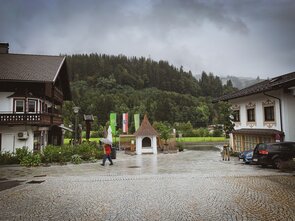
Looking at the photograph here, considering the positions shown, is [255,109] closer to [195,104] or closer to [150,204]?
[150,204]

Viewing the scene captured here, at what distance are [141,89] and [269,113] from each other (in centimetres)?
14009

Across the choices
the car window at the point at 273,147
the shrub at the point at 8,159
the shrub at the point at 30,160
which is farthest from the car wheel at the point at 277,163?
the shrub at the point at 8,159

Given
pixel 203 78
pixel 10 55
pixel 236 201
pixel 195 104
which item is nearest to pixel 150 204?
pixel 236 201

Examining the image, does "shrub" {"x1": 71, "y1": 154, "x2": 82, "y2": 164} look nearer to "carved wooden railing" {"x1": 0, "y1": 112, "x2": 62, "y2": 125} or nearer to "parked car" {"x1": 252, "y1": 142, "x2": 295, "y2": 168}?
"carved wooden railing" {"x1": 0, "y1": 112, "x2": 62, "y2": 125}

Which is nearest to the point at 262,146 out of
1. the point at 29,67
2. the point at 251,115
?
the point at 251,115

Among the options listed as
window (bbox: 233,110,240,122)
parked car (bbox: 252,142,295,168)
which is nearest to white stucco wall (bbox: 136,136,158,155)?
window (bbox: 233,110,240,122)

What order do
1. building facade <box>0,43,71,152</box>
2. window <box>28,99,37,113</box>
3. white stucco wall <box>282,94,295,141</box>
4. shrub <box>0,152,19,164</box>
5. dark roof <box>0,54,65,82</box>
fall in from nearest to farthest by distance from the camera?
shrub <box>0,152,19,164</box> < white stucco wall <box>282,94,295,141</box> < building facade <box>0,43,71,152</box> < dark roof <box>0,54,65,82</box> < window <box>28,99,37,113</box>

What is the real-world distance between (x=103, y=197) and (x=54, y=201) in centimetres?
149

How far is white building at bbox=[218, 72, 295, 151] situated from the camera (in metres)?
20.4

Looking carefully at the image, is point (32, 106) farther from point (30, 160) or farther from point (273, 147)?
point (273, 147)

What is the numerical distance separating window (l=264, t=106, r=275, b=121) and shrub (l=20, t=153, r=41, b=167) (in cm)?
1794

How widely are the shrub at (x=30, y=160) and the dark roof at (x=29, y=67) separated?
6957mm

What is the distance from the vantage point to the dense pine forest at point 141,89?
4067 inches

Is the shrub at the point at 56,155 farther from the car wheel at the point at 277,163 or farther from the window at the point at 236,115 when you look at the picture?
the window at the point at 236,115
